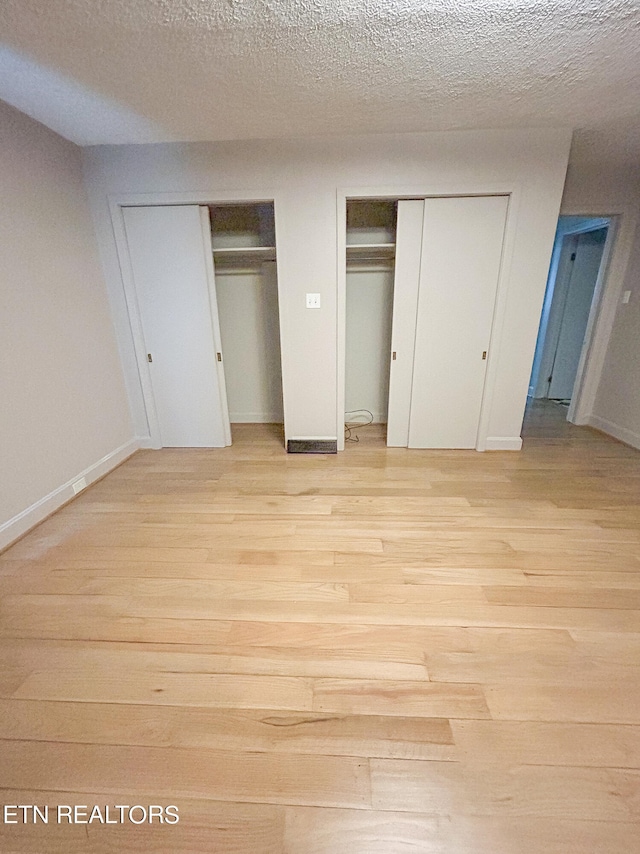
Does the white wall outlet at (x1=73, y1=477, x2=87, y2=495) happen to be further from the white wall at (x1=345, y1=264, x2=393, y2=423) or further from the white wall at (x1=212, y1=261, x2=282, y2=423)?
the white wall at (x1=345, y1=264, x2=393, y2=423)

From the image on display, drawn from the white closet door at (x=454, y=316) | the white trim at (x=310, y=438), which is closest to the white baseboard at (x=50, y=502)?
the white trim at (x=310, y=438)

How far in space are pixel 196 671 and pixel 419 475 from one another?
1.97 meters

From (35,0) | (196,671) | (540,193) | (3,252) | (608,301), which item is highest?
(35,0)

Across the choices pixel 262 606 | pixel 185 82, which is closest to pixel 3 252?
pixel 185 82

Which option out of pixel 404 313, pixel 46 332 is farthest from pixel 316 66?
pixel 46 332

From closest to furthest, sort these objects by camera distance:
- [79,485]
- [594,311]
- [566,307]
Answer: [79,485] → [594,311] → [566,307]

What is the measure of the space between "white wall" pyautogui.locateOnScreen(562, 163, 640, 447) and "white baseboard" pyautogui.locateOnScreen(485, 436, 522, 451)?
45.6 inches

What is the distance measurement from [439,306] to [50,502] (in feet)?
10.7

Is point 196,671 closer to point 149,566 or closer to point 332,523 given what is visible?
point 149,566

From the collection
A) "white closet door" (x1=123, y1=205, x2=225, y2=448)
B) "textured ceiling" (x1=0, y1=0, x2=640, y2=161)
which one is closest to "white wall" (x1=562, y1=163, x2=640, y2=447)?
"textured ceiling" (x1=0, y1=0, x2=640, y2=161)

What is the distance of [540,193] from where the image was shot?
94.4 inches

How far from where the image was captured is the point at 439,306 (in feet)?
8.93

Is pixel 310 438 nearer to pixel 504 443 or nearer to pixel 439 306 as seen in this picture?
pixel 439 306

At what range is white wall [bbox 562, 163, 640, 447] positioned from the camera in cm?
299
